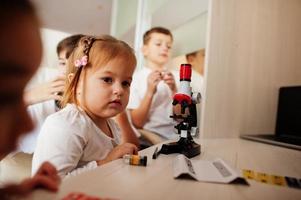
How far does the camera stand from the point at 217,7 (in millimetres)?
991

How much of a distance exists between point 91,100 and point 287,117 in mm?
794

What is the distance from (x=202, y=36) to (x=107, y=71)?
0.51 m

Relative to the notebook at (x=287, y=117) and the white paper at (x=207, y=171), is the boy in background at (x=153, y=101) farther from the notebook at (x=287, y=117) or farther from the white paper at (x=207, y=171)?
the white paper at (x=207, y=171)

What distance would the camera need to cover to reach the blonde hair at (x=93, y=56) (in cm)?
59

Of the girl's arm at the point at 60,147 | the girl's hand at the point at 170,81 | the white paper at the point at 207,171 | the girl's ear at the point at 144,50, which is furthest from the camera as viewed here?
the girl's ear at the point at 144,50

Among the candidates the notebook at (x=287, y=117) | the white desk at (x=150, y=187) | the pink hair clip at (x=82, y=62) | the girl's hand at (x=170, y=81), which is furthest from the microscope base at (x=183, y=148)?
the notebook at (x=287, y=117)

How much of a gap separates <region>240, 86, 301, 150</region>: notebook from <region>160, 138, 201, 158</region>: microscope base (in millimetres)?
462

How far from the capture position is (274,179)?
1.40 feet

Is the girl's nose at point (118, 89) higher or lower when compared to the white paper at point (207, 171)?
higher

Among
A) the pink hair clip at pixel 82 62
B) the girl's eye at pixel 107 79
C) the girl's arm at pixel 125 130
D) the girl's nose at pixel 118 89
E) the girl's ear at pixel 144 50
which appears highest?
the girl's ear at pixel 144 50

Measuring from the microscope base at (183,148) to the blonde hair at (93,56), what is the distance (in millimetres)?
187

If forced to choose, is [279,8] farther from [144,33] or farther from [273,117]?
[144,33]

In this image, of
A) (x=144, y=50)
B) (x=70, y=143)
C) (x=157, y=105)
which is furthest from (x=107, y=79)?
(x=144, y=50)

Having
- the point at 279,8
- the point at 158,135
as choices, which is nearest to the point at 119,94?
the point at 158,135
